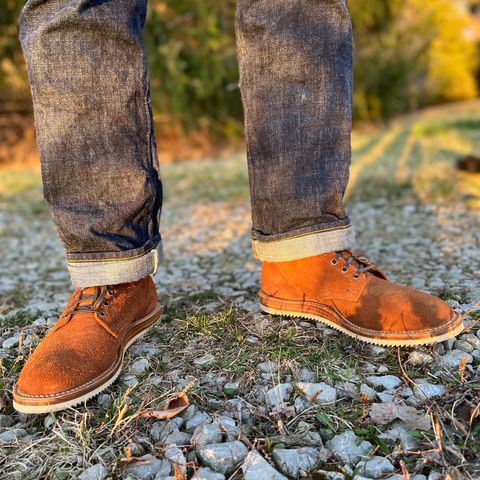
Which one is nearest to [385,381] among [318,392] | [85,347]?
[318,392]

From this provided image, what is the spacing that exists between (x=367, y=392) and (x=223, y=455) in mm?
323

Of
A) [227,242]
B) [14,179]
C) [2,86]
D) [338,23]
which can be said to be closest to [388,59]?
[2,86]

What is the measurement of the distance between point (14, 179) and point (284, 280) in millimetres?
3837

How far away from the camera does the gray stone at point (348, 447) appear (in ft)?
2.84

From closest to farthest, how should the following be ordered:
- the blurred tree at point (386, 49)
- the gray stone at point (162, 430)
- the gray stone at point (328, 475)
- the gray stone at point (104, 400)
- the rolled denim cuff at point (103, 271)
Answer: the gray stone at point (328, 475)
the gray stone at point (162, 430)
the gray stone at point (104, 400)
the rolled denim cuff at point (103, 271)
the blurred tree at point (386, 49)

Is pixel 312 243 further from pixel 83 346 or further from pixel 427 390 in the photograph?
pixel 83 346

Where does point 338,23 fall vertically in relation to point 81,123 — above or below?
above

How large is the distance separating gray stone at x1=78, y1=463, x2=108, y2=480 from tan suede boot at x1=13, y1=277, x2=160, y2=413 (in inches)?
6.2

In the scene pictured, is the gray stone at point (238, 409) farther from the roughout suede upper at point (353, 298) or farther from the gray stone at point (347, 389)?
the roughout suede upper at point (353, 298)

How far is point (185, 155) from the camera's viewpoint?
6.38m

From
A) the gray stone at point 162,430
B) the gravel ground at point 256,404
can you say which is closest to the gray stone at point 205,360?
the gravel ground at point 256,404

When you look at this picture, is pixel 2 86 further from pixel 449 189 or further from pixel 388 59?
pixel 388 59

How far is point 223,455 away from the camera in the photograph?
87 centimetres

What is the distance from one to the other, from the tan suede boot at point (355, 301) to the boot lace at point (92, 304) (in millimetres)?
400
